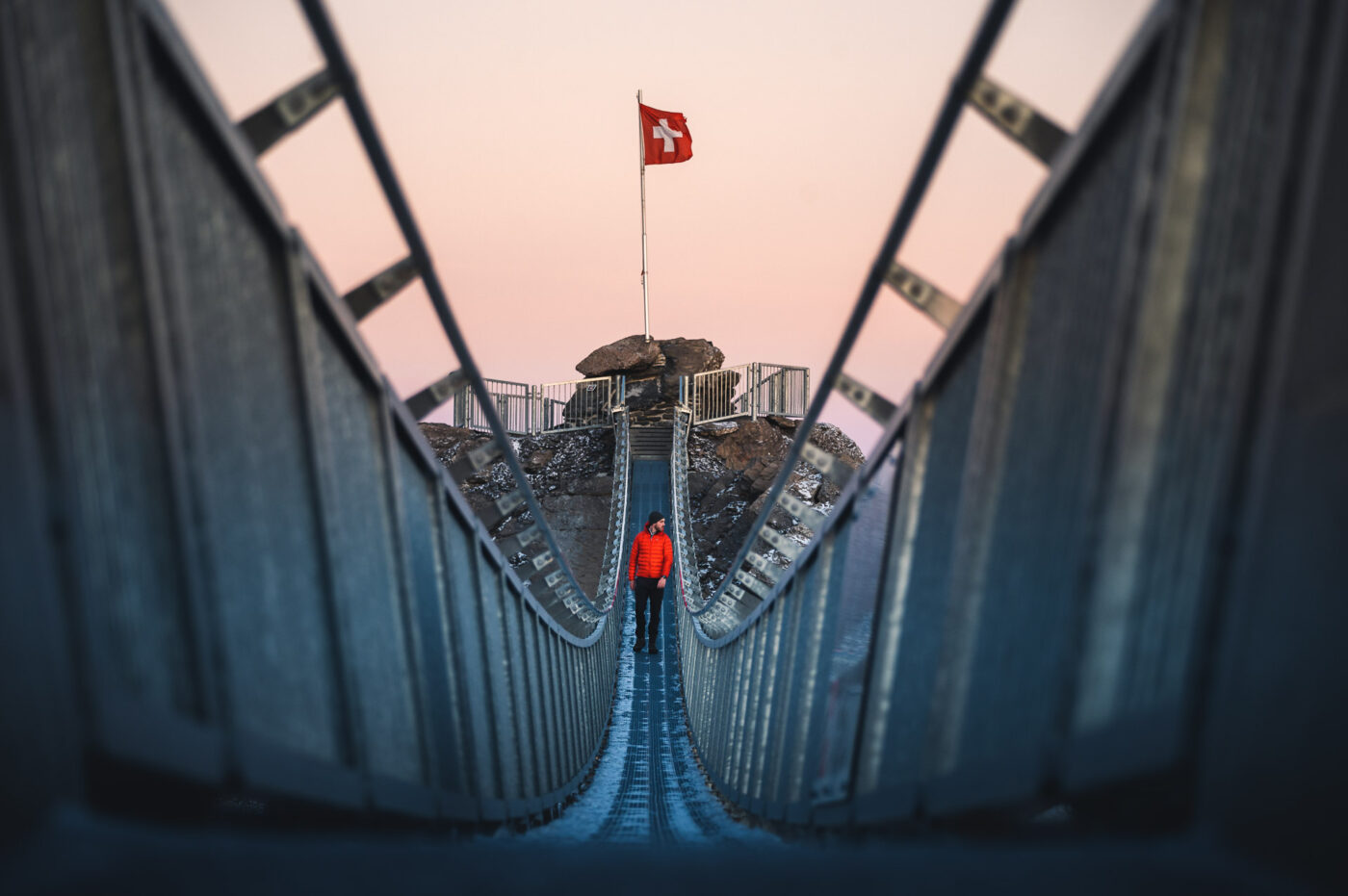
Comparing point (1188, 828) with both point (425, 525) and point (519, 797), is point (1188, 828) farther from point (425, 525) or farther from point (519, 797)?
point (519, 797)

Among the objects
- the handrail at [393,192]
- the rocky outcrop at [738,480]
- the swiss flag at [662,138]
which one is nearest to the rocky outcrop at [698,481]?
the rocky outcrop at [738,480]

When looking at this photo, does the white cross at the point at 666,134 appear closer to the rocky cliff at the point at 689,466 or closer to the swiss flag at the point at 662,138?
the swiss flag at the point at 662,138

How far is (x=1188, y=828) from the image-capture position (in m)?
1.53

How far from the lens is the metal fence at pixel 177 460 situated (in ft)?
4.51

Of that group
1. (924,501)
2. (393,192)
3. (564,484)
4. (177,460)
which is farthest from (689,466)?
(177,460)

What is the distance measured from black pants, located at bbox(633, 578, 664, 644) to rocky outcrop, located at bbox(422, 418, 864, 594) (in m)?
9.85

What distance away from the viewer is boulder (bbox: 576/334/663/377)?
99.5ft

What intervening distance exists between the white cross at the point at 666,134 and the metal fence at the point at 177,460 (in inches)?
1048

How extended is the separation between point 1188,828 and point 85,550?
1.77 meters

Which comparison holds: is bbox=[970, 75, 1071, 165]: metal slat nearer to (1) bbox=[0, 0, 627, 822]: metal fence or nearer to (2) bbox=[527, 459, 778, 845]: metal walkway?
(1) bbox=[0, 0, 627, 822]: metal fence

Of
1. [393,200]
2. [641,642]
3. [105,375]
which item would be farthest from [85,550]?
[641,642]

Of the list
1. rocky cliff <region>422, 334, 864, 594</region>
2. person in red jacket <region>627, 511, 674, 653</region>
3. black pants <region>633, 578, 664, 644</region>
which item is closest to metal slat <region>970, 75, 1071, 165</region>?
person in red jacket <region>627, 511, 674, 653</region>

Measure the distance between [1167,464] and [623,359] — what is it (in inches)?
1141

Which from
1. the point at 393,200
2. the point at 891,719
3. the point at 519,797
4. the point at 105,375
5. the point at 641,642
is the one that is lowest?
the point at 641,642
